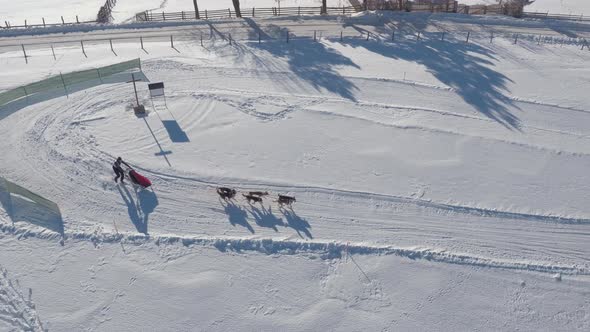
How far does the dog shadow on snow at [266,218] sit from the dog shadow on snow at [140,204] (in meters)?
2.93

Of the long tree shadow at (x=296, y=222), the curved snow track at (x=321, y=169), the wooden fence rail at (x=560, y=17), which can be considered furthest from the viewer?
the wooden fence rail at (x=560, y=17)

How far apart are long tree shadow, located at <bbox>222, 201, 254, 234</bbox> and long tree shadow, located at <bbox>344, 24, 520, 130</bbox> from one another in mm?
15185

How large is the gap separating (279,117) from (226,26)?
672 inches

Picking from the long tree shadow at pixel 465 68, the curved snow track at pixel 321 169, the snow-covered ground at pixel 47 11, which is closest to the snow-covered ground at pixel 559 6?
the long tree shadow at pixel 465 68

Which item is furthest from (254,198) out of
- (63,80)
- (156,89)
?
(63,80)

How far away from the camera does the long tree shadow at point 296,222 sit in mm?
16281

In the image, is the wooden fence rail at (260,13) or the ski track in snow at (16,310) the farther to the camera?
the wooden fence rail at (260,13)

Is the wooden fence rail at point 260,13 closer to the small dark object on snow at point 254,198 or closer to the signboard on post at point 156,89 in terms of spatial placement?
the signboard on post at point 156,89

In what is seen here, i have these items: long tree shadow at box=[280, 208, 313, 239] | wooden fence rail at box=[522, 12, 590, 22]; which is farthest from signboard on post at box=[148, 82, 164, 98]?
wooden fence rail at box=[522, 12, 590, 22]

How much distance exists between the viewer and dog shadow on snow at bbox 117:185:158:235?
1647 cm

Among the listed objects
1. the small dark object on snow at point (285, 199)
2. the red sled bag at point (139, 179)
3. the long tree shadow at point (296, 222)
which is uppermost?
the red sled bag at point (139, 179)

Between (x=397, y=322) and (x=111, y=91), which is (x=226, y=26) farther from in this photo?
(x=397, y=322)

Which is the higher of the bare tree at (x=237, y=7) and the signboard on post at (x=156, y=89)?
the bare tree at (x=237, y=7)

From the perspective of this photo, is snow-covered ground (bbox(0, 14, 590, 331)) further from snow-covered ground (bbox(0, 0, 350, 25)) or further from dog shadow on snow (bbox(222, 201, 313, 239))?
snow-covered ground (bbox(0, 0, 350, 25))
